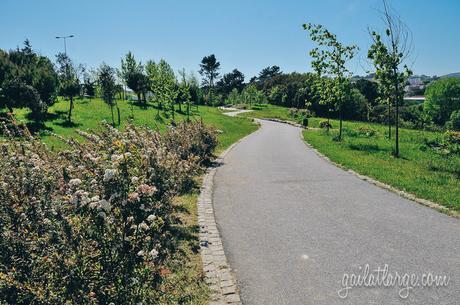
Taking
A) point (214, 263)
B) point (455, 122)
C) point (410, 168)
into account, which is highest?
point (455, 122)

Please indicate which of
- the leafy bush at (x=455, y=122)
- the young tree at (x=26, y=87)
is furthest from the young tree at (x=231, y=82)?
the young tree at (x=26, y=87)

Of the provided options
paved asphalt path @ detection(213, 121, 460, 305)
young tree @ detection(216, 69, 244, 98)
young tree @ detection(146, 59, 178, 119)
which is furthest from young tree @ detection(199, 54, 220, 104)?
paved asphalt path @ detection(213, 121, 460, 305)

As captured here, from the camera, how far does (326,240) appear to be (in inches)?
268

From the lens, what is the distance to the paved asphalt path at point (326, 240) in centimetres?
498

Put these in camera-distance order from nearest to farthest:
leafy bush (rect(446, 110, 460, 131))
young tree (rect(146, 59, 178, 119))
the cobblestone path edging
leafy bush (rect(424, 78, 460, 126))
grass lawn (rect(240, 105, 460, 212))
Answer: the cobblestone path edging → grass lawn (rect(240, 105, 460, 212)) → young tree (rect(146, 59, 178, 119)) → leafy bush (rect(446, 110, 460, 131)) → leafy bush (rect(424, 78, 460, 126))

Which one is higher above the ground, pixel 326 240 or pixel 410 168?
pixel 410 168

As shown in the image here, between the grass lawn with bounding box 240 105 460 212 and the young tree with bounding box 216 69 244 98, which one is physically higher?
the young tree with bounding box 216 69 244 98

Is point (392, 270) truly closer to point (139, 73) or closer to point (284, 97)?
point (139, 73)

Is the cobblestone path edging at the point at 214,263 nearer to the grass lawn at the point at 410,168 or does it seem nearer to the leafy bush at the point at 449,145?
the grass lawn at the point at 410,168

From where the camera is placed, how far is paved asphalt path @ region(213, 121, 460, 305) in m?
4.98

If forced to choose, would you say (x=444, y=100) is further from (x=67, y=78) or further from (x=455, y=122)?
(x=67, y=78)

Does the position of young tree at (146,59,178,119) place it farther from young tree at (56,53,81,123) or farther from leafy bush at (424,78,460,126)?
leafy bush at (424,78,460,126)

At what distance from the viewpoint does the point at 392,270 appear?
5.52 m

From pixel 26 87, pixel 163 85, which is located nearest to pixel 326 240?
pixel 26 87
